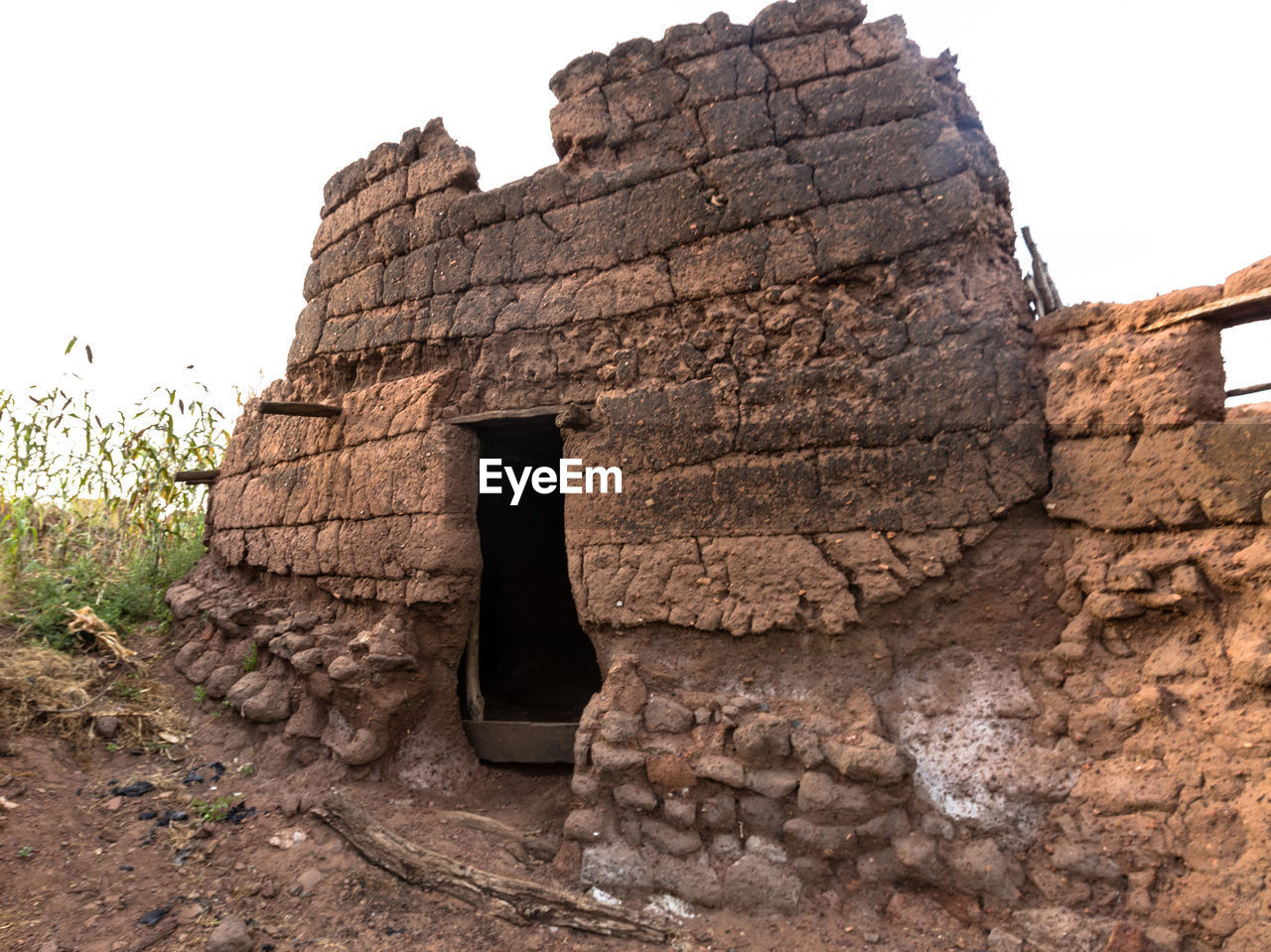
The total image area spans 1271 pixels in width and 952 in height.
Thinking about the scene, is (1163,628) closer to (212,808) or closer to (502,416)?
(502,416)

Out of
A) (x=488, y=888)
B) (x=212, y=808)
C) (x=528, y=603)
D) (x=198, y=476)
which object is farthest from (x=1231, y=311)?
(x=198, y=476)

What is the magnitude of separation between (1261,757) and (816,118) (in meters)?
3.13

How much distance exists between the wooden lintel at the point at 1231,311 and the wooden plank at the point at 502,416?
8.71ft

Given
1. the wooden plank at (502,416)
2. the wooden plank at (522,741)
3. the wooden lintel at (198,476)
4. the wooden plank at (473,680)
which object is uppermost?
the wooden plank at (502,416)

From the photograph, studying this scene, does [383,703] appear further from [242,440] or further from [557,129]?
[557,129]

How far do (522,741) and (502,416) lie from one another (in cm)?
183

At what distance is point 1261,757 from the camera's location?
2557 mm

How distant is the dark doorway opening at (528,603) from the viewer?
20.2 feet

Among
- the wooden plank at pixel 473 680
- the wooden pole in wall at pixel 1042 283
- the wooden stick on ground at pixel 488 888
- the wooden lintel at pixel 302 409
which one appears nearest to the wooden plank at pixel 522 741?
the wooden plank at pixel 473 680

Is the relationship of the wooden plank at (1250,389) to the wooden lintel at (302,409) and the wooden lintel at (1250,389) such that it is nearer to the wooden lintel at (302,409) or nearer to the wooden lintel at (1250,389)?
the wooden lintel at (1250,389)

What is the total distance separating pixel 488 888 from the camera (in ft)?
10.8

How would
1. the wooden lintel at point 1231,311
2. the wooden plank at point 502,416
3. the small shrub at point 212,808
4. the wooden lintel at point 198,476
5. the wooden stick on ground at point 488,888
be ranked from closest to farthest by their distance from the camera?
the wooden lintel at point 1231,311
the wooden stick on ground at point 488,888
the small shrub at point 212,808
the wooden plank at point 502,416
the wooden lintel at point 198,476

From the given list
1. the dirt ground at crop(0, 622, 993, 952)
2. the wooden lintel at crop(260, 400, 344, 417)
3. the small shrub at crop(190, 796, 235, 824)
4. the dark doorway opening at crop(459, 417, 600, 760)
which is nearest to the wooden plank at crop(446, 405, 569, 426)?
the wooden lintel at crop(260, 400, 344, 417)

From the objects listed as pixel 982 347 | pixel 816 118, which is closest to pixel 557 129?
pixel 816 118
